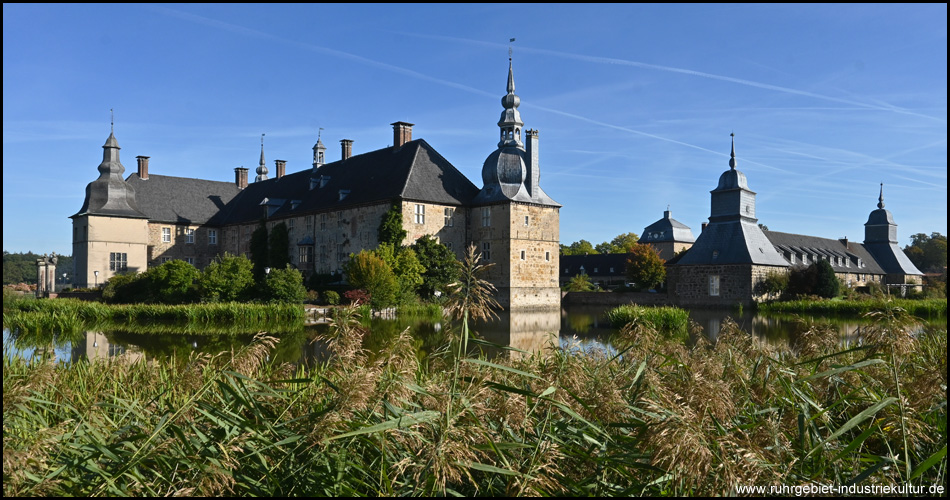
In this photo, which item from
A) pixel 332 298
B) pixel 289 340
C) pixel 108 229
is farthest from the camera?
pixel 108 229

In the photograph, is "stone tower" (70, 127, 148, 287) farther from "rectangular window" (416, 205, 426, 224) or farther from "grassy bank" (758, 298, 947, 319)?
"grassy bank" (758, 298, 947, 319)

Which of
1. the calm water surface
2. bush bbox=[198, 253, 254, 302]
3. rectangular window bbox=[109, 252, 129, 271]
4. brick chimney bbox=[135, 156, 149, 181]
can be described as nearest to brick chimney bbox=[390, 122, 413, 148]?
bush bbox=[198, 253, 254, 302]

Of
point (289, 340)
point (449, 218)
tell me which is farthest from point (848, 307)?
point (289, 340)

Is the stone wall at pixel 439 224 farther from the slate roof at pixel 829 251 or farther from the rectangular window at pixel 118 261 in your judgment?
the slate roof at pixel 829 251

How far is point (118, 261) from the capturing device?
138 ft

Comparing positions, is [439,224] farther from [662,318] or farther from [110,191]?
[110,191]

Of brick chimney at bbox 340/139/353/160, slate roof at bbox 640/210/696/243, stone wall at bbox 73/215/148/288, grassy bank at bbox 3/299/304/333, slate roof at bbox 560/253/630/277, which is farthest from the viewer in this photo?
slate roof at bbox 640/210/696/243

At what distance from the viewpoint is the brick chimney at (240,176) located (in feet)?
173

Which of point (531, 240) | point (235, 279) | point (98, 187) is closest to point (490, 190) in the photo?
point (531, 240)

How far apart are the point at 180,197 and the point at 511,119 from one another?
2536cm

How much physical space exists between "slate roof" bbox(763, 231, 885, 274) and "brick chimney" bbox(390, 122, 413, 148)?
939 inches

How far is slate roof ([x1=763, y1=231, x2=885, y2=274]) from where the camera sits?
45.0 metres

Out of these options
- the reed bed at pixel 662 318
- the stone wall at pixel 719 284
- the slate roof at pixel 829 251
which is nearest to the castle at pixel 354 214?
the stone wall at pixel 719 284

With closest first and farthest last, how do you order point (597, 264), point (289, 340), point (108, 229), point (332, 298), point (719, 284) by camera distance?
point (289, 340) → point (332, 298) → point (719, 284) → point (108, 229) → point (597, 264)
